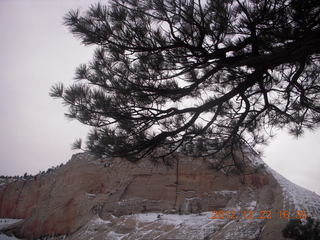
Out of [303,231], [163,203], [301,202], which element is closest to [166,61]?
[303,231]

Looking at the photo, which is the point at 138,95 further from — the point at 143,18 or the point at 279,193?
the point at 279,193

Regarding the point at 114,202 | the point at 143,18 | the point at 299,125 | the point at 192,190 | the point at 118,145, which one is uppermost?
the point at 143,18

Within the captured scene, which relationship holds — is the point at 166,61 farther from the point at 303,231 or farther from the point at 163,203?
the point at 163,203

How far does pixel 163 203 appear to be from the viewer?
1297cm

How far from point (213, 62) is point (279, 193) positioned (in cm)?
743

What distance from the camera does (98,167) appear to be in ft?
53.6

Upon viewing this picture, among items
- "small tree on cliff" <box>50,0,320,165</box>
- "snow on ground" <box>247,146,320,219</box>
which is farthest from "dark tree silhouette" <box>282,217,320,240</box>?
"small tree on cliff" <box>50,0,320,165</box>

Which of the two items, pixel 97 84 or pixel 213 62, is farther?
pixel 97 84

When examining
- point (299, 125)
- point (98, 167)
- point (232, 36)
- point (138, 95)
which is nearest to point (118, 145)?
point (138, 95)

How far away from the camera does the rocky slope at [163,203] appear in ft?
22.4

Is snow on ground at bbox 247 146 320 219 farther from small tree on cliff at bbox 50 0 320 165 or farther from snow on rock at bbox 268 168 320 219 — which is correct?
small tree on cliff at bbox 50 0 320 165

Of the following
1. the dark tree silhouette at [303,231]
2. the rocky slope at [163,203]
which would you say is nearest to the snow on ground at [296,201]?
the rocky slope at [163,203]

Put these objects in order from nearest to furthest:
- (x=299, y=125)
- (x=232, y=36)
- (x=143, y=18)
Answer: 1. (x=232, y=36)
2. (x=143, y=18)
3. (x=299, y=125)

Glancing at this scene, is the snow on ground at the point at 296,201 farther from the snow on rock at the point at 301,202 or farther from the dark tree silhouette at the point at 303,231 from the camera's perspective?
the dark tree silhouette at the point at 303,231
